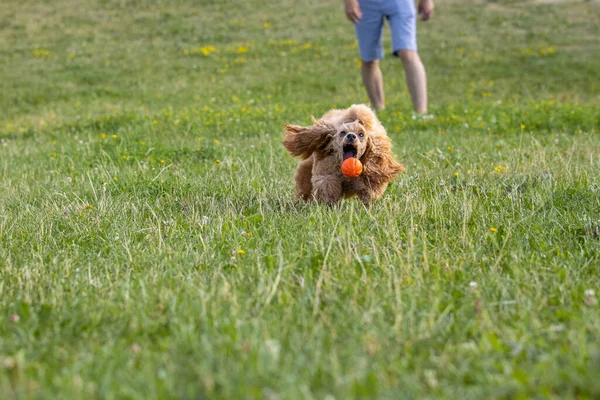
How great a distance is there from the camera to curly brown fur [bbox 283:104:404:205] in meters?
3.71

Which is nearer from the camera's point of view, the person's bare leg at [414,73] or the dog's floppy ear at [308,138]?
the dog's floppy ear at [308,138]

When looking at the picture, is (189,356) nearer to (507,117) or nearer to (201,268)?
(201,268)

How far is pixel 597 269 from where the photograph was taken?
253 centimetres

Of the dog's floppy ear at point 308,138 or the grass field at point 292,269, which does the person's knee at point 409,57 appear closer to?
the grass field at point 292,269

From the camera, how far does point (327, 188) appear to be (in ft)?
12.3

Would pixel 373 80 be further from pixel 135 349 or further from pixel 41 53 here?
pixel 41 53

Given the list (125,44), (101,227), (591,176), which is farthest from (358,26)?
(125,44)

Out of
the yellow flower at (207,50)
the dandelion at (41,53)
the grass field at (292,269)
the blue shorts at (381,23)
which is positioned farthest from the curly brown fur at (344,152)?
the dandelion at (41,53)

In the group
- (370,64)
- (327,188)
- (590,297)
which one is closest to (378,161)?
(327,188)

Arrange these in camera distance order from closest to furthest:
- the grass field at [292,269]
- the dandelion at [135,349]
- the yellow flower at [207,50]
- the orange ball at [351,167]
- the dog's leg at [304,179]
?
the grass field at [292,269], the dandelion at [135,349], the orange ball at [351,167], the dog's leg at [304,179], the yellow flower at [207,50]

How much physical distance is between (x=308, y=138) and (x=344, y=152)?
0.92 ft

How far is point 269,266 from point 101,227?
1220 mm

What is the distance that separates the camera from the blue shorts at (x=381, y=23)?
8086 millimetres

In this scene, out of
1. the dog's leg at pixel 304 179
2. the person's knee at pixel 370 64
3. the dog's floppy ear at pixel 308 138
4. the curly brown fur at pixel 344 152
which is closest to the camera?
the curly brown fur at pixel 344 152
